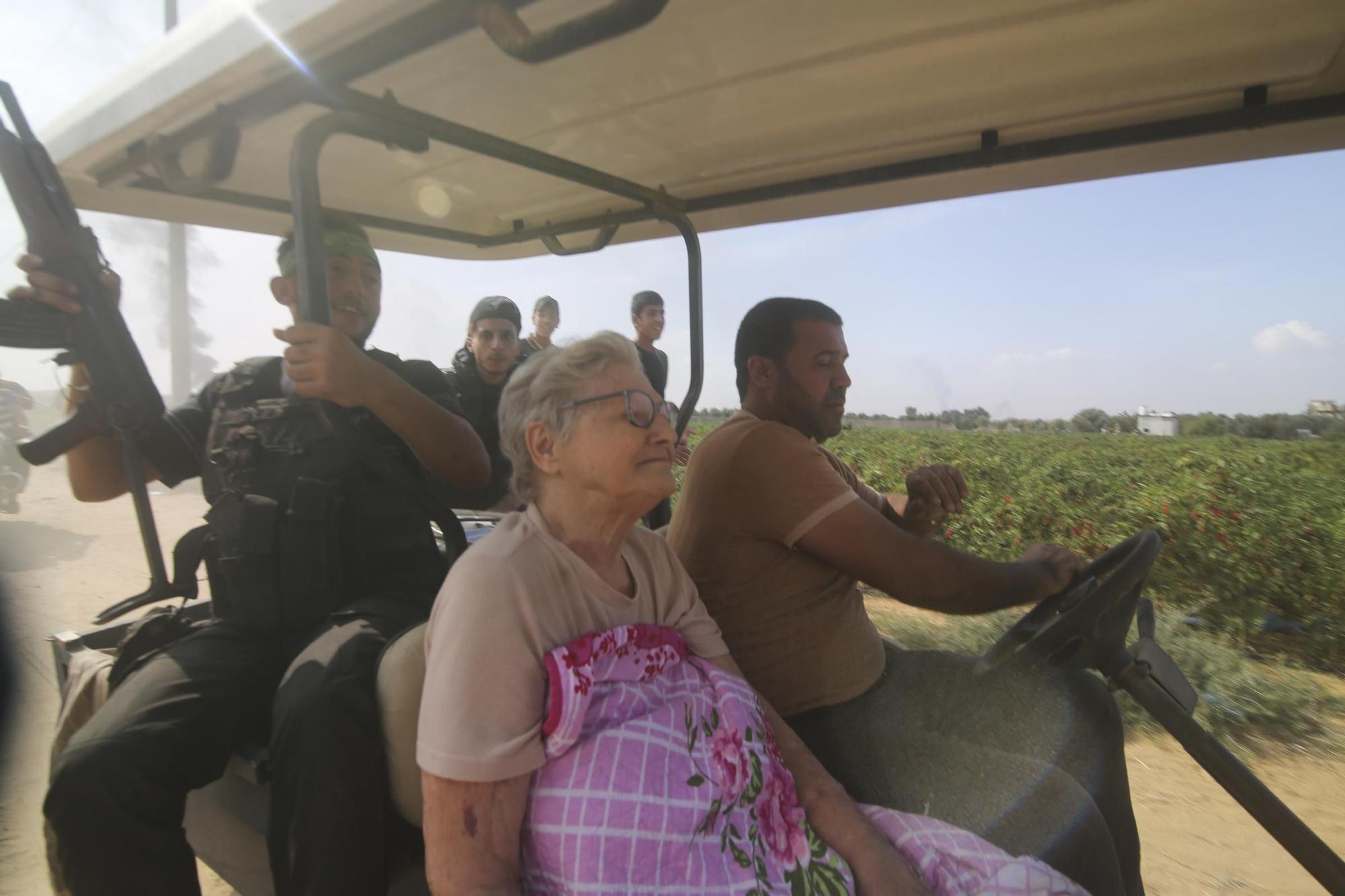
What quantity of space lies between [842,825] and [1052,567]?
835 mm

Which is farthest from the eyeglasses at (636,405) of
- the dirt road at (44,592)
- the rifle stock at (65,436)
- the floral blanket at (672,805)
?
the dirt road at (44,592)

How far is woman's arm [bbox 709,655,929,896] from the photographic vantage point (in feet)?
4.38

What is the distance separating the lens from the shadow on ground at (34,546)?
8.42 metres

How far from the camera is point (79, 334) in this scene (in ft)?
5.93

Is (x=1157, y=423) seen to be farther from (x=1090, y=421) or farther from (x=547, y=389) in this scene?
(x=547, y=389)

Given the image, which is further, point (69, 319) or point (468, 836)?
point (69, 319)

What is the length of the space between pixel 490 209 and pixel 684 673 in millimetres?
1674

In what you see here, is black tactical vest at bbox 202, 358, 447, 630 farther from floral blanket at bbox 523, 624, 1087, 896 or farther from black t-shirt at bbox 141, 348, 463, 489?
floral blanket at bbox 523, 624, 1087, 896

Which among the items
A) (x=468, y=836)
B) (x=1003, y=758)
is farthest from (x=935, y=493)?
(x=468, y=836)

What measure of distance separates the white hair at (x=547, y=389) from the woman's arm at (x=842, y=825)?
56 cm

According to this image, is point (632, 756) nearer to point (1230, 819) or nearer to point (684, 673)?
point (684, 673)

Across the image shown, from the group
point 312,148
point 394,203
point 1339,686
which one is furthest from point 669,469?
point 1339,686

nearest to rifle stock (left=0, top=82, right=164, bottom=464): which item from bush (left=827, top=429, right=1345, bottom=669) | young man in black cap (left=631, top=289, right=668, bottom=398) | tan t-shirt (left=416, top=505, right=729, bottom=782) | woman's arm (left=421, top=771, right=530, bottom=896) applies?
tan t-shirt (left=416, top=505, right=729, bottom=782)

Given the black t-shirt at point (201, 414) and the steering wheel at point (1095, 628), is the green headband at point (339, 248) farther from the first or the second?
the steering wheel at point (1095, 628)
